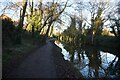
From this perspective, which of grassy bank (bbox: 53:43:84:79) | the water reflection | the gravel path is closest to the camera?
the gravel path

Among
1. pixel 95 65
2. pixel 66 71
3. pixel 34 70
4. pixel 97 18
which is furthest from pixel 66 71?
pixel 97 18

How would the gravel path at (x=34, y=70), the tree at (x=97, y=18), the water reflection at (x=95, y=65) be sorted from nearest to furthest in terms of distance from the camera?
the gravel path at (x=34, y=70), the water reflection at (x=95, y=65), the tree at (x=97, y=18)

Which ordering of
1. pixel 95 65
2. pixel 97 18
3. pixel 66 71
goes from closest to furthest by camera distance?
1. pixel 66 71
2. pixel 95 65
3. pixel 97 18

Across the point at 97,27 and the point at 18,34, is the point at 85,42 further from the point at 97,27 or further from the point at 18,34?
the point at 18,34

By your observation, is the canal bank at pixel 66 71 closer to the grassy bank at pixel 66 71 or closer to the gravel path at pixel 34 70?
the grassy bank at pixel 66 71

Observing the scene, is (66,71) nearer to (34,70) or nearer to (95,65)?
(34,70)

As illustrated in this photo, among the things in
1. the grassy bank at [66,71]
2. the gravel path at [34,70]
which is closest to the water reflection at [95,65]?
the grassy bank at [66,71]

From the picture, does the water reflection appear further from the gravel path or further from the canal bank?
the gravel path

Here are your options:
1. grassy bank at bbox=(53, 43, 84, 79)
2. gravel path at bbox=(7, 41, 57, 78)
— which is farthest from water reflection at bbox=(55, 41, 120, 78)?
gravel path at bbox=(7, 41, 57, 78)

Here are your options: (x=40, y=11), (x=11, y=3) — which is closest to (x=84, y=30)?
(x=40, y=11)

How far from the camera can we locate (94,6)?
58.1m

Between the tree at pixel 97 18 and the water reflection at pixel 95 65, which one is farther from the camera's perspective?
the tree at pixel 97 18

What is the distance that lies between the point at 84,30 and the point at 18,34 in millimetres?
37162

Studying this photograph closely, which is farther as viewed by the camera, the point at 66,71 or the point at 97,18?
the point at 97,18
